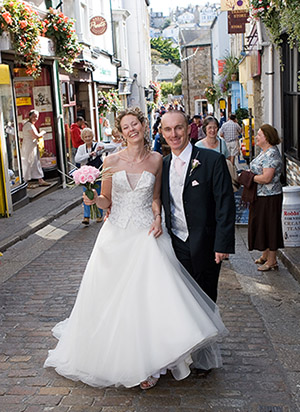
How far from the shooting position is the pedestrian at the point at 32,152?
1412 cm

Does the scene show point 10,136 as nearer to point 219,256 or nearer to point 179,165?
point 179,165

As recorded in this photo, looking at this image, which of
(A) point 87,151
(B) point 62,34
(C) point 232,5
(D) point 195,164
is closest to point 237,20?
(C) point 232,5

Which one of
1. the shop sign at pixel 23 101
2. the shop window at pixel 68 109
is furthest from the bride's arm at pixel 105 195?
the shop window at pixel 68 109

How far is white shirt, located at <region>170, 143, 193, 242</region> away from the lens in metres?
4.20

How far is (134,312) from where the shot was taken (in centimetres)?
399

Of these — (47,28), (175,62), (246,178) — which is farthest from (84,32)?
(175,62)

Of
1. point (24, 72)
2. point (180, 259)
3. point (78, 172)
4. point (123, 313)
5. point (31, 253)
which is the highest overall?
point (24, 72)

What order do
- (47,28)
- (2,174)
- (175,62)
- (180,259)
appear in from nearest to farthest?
(180,259) < (2,174) < (47,28) < (175,62)

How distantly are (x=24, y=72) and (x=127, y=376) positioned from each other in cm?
1136

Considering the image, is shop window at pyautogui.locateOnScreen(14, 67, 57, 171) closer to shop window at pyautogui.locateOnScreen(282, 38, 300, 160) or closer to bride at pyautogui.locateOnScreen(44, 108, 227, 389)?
shop window at pyautogui.locateOnScreen(282, 38, 300, 160)

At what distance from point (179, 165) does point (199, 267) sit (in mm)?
779

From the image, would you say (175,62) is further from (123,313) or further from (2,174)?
(123,313)

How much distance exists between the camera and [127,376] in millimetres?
3938

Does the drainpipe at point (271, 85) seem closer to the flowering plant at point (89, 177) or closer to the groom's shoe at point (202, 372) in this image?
the flowering plant at point (89, 177)
